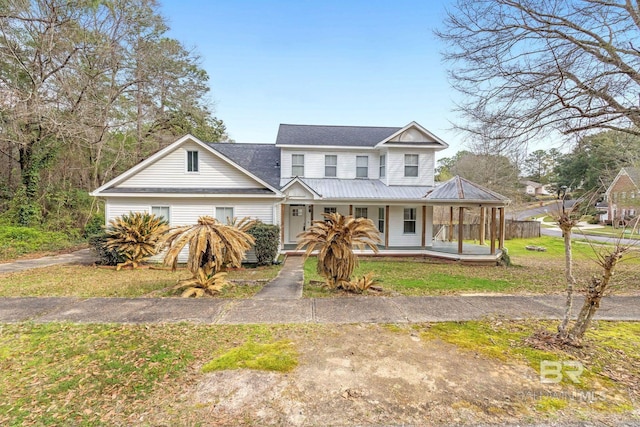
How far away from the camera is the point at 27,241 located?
50.3ft

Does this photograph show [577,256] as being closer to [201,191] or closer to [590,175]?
[201,191]

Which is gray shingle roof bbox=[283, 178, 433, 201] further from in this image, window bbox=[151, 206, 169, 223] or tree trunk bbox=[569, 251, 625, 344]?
tree trunk bbox=[569, 251, 625, 344]

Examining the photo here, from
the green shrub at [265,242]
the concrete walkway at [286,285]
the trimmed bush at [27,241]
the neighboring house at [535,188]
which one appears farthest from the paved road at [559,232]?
the neighboring house at [535,188]

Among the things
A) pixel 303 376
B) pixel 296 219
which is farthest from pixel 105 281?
pixel 296 219

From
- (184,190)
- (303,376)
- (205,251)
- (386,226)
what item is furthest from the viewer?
(386,226)

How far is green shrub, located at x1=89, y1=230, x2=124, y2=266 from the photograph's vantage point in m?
11.5

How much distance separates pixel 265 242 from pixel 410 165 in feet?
29.5

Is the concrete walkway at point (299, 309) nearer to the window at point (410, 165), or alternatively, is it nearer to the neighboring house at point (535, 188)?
the window at point (410, 165)

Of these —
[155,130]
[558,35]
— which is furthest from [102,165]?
[558,35]

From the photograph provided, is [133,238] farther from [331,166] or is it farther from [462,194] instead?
[462,194]

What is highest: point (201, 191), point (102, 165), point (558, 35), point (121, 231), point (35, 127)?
point (558, 35)

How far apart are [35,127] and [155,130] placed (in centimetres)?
791

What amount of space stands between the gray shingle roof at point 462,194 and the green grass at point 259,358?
11.7 meters

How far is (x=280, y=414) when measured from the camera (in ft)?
9.95
